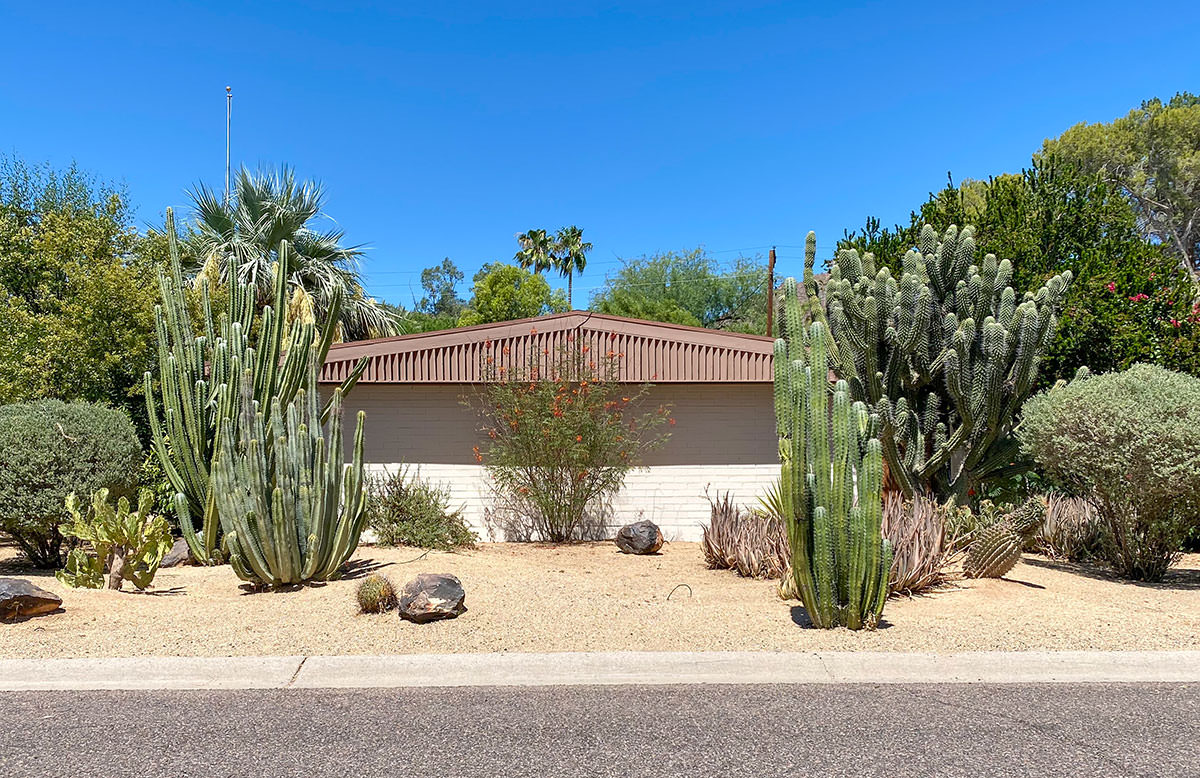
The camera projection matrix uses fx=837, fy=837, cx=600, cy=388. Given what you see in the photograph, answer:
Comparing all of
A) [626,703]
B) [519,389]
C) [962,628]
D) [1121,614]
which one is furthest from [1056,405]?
[519,389]

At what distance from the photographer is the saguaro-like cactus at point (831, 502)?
634 cm

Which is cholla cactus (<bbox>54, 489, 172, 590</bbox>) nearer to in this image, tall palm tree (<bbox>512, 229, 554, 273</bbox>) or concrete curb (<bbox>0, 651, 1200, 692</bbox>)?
concrete curb (<bbox>0, 651, 1200, 692</bbox>)

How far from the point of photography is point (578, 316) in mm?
12148

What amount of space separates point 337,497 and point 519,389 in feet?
12.9

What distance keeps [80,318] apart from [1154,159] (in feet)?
120

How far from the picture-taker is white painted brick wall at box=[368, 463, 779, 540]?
12.6 m

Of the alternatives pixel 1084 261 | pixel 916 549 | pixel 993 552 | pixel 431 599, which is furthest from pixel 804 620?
pixel 1084 261

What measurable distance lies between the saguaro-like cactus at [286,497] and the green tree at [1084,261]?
359 inches

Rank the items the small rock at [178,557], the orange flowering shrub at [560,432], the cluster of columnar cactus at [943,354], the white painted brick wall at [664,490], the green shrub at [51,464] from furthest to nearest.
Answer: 1. the white painted brick wall at [664,490]
2. the orange flowering shrub at [560,432]
3. the small rock at [178,557]
4. the cluster of columnar cactus at [943,354]
5. the green shrub at [51,464]

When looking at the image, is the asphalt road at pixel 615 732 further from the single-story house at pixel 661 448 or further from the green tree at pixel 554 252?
the green tree at pixel 554 252

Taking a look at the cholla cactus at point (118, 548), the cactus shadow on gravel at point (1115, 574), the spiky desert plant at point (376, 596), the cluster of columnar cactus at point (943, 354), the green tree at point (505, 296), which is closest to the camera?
the spiky desert plant at point (376, 596)

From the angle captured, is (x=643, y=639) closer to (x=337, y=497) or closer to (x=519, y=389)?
(x=337, y=497)

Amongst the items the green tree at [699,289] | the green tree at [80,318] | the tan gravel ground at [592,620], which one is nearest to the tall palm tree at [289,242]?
the green tree at [80,318]

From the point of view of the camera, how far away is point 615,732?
450cm
